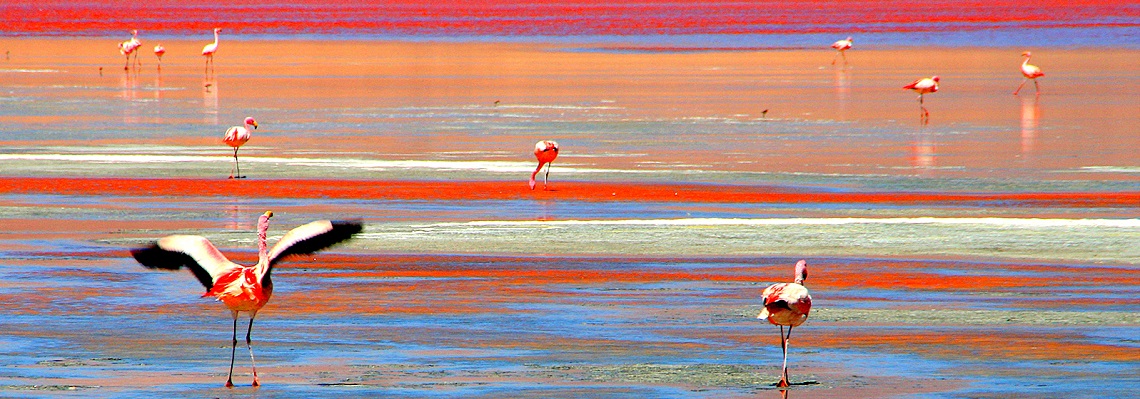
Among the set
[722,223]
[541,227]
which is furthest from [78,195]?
[722,223]

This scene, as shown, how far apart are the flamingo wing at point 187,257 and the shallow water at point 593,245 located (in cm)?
56

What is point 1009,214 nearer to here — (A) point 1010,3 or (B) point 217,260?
(B) point 217,260

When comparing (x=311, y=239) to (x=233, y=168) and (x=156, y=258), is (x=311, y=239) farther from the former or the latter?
(x=233, y=168)

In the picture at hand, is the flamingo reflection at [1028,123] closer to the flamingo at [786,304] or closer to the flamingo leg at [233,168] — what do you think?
the flamingo leg at [233,168]

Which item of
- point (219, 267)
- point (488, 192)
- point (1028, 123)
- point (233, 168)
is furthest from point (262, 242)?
point (1028, 123)

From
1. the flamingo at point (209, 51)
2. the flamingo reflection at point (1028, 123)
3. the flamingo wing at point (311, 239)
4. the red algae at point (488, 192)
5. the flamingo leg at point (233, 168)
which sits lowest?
the flamingo wing at point (311, 239)

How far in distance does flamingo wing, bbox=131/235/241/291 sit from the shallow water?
1.84ft

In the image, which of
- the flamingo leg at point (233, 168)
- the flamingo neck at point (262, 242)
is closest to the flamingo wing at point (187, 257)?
the flamingo neck at point (262, 242)

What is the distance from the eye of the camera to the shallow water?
915 cm

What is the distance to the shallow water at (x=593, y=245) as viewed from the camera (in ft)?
30.0

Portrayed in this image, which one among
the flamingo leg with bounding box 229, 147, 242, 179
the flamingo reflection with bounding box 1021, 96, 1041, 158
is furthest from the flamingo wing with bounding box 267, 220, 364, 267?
the flamingo reflection with bounding box 1021, 96, 1041, 158

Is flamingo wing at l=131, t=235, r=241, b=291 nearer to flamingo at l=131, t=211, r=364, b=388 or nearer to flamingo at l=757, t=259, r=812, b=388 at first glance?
flamingo at l=131, t=211, r=364, b=388

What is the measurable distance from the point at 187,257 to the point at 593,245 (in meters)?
5.62

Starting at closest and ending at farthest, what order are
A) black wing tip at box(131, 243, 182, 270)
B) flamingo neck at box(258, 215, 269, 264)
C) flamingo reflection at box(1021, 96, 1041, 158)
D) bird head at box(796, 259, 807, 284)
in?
flamingo neck at box(258, 215, 269, 264)
black wing tip at box(131, 243, 182, 270)
bird head at box(796, 259, 807, 284)
flamingo reflection at box(1021, 96, 1041, 158)
